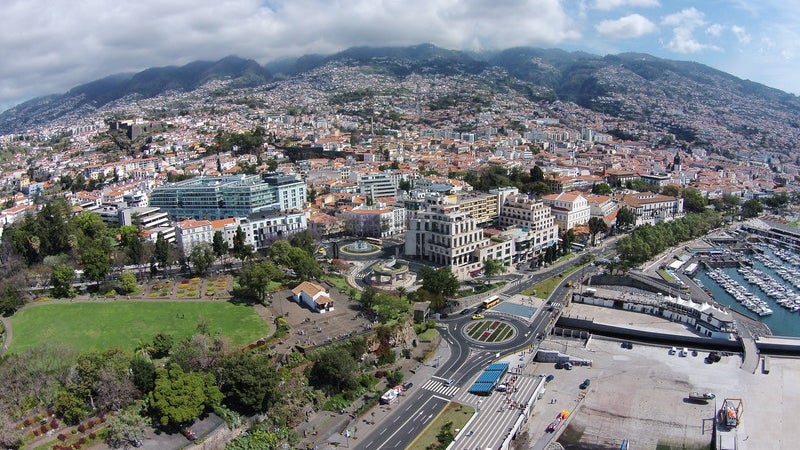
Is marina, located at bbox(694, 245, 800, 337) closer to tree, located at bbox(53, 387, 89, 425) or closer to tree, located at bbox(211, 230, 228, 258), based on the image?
tree, located at bbox(211, 230, 228, 258)

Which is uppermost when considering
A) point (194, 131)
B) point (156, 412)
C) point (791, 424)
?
point (194, 131)

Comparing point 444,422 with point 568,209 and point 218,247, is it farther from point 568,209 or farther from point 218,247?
point 568,209

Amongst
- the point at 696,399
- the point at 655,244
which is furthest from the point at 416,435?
the point at 655,244

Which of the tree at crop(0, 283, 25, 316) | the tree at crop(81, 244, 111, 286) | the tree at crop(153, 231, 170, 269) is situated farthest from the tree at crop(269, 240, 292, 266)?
the tree at crop(0, 283, 25, 316)

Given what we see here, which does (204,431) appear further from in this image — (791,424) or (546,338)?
(791,424)

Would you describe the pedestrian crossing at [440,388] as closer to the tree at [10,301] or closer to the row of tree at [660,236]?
the row of tree at [660,236]

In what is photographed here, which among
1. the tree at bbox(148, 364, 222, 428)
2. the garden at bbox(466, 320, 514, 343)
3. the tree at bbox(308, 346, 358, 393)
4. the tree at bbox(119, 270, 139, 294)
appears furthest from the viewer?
the tree at bbox(119, 270, 139, 294)
